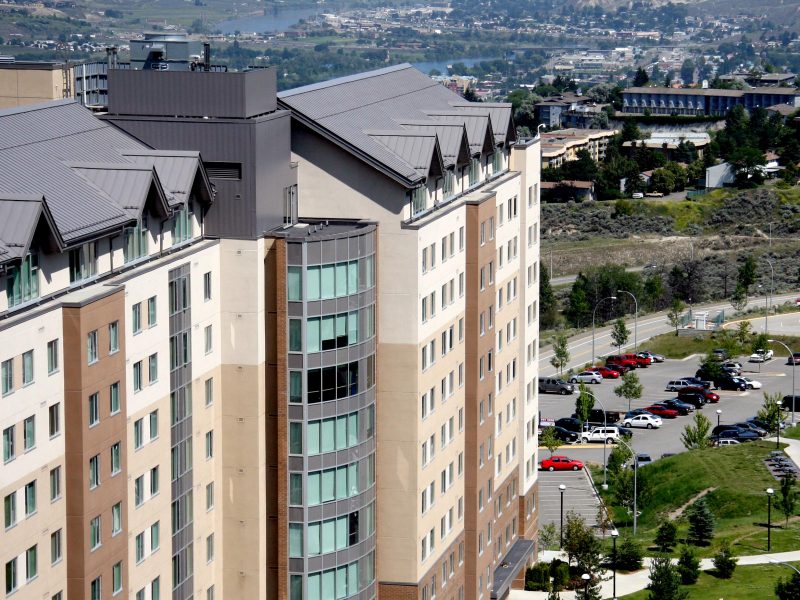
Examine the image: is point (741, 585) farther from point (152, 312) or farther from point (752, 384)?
point (752, 384)

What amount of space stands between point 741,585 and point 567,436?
3858cm

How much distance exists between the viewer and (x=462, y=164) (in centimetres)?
6738

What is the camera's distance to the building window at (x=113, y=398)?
45.1 metres

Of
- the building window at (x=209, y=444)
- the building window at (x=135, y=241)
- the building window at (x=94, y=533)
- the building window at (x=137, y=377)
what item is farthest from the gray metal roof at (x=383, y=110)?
the building window at (x=94, y=533)

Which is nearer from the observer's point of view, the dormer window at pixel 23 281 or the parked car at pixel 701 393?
the dormer window at pixel 23 281

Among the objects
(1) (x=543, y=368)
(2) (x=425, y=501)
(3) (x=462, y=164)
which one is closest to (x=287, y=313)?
(2) (x=425, y=501)

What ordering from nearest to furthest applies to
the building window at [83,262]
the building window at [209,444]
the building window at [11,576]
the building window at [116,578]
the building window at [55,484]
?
the building window at [11,576] < the building window at [55,484] < the building window at [83,262] < the building window at [116,578] < the building window at [209,444]

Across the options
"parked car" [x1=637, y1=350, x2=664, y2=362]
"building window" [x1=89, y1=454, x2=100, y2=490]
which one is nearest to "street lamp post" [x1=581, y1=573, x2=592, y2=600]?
"building window" [x1=89, y1=454, x2=100, y2=490]

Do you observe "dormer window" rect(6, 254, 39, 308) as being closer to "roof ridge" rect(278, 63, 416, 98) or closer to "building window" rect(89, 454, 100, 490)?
"building window" rect(89, 454, 100, 490)

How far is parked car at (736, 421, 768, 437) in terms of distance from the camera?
118000 millimetres

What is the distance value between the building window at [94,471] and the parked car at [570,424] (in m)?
79.1

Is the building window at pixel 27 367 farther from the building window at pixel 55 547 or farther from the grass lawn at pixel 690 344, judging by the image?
the grass lawn at pixel 690 344

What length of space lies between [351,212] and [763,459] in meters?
54.3

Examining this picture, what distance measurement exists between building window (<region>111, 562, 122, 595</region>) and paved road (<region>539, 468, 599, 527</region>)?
54.7m
